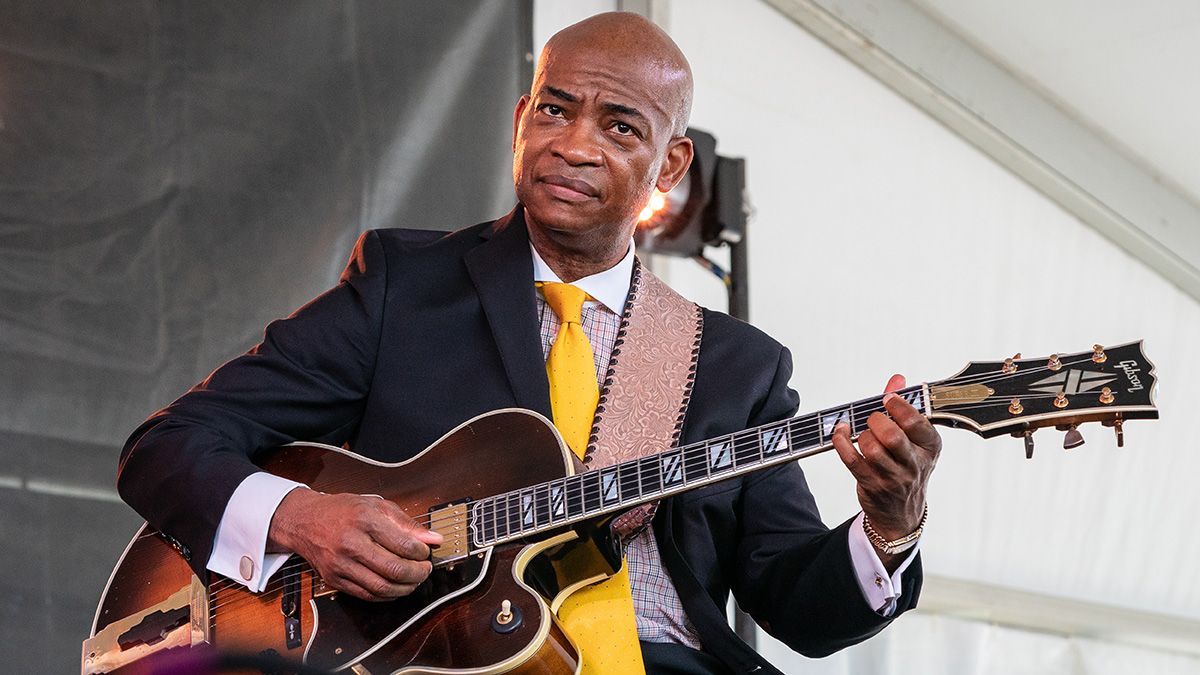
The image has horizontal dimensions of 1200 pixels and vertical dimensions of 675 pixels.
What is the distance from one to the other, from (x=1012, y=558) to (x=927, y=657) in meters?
0.62

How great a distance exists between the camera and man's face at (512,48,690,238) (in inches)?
112

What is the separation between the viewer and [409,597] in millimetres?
2342

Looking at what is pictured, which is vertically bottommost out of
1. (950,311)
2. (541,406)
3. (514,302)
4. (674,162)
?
(541,406)

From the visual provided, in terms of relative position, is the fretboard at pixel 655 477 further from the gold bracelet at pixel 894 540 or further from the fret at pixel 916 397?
the gold bracelet at pixel 894 540

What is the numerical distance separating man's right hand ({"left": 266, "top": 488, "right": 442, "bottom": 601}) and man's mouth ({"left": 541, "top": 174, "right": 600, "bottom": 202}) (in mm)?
770

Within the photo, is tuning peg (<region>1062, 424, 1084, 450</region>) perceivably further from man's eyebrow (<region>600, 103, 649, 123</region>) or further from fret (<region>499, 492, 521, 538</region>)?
man's eyebrow (<region>600, 103, 649, 123</region>)

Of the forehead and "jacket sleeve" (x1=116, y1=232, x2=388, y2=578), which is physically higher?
the forehead

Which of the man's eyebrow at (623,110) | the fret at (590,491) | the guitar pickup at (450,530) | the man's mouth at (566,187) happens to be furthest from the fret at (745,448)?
the man's eyebrow at (623,110)

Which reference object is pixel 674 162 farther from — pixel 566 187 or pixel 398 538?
pixel 398 538

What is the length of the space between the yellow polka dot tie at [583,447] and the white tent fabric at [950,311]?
206 cm

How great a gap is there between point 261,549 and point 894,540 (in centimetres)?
108

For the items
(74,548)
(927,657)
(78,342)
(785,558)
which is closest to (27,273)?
(78,342)

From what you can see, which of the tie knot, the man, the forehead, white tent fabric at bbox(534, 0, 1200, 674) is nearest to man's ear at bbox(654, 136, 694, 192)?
the man

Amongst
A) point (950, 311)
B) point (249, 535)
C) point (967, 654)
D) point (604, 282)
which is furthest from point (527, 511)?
point (950, 311)
